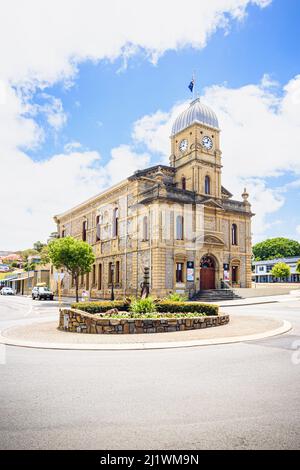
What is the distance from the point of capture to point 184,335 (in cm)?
1179

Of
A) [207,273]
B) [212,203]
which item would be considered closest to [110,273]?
[207,273]

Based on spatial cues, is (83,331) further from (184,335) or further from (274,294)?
(274,294)

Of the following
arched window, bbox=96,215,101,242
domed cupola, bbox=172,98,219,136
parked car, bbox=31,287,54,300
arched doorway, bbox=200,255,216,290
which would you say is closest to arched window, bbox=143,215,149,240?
arched doorway, bbox=200,255,216,290

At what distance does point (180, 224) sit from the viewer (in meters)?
35.3

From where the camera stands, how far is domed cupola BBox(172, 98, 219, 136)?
127 feet

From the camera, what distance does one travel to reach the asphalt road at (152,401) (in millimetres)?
4016

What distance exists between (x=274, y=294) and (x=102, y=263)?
20020 mm

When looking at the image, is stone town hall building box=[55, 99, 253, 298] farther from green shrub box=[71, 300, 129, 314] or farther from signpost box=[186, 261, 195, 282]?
green shrub box=[71, 300, 129, 314]

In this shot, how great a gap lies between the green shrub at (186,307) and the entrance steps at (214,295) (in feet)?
56.5

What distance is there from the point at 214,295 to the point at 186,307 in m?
18.6

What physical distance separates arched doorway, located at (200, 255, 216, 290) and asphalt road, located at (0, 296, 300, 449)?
27.7m

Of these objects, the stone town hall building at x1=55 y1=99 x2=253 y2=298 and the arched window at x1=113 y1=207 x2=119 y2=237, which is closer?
the stone town hall building at x1=55 y1=99 x2=253 y2=298

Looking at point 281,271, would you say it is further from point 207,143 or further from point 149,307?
point 149,307
